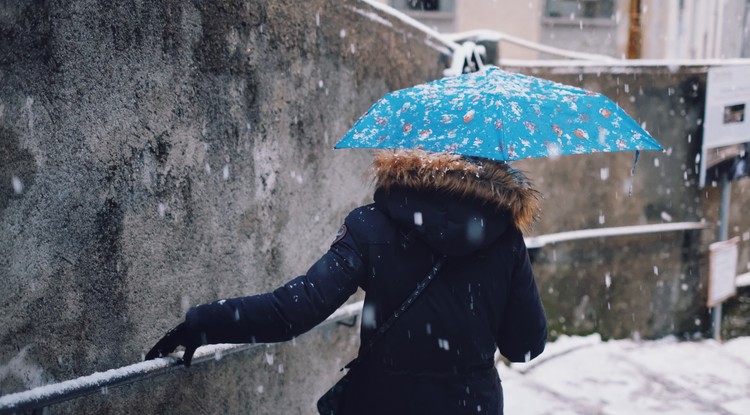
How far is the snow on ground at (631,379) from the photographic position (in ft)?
17.1

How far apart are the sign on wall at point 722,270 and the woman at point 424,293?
220 inches

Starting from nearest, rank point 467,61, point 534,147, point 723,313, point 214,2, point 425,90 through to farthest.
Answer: point 534,147
point 425,90
point 214,2
point 467,61
point 723,313

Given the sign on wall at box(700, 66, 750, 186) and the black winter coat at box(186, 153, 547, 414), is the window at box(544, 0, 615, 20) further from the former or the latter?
the black winter coat at box(186, 153, 547, 414)

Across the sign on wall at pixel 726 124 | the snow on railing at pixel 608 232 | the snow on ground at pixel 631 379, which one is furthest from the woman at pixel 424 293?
the sign on wall at pixel 726 124

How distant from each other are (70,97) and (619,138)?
1993 mm

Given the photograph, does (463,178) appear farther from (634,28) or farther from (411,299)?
(634,28)

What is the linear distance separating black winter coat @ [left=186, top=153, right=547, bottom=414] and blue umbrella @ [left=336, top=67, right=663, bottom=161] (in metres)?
0.10

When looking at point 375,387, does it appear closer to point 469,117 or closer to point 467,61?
point 469,117

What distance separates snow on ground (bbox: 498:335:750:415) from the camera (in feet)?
17.1

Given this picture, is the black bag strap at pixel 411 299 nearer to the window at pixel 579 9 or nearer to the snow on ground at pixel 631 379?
the snow on ground at pixel 631 379

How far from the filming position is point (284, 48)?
10.8 feet

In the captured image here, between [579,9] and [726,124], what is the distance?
905 centimetres

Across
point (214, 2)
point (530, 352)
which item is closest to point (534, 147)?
point (530, 352)

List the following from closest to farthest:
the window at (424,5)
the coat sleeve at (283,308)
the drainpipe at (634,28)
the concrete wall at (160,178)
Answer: the coat sleeve at (283,308), the concrete wall at (160,178), the drainpipe at (634,28), the window at (424,5)
